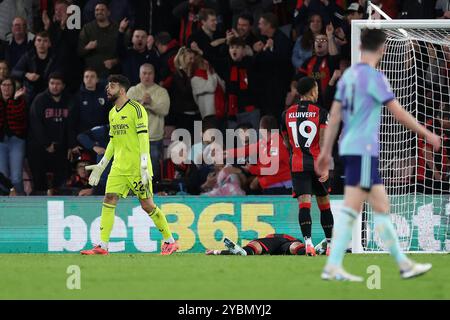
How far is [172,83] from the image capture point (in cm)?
1745

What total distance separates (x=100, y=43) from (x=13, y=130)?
1.99 meters

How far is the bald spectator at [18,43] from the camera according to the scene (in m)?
18.0

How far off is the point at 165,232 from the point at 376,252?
2.80 m

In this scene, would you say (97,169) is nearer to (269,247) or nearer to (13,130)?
(269,247)

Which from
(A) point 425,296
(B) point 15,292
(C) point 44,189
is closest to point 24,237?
(C) point 44,189

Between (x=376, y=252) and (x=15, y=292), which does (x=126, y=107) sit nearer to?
(x=376, y=252)

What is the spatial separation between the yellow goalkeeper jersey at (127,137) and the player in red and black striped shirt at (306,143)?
1851mm

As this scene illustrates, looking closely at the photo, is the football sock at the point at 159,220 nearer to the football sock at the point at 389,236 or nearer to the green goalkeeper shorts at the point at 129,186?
the green goalkeeper shorts at the point at 129,186

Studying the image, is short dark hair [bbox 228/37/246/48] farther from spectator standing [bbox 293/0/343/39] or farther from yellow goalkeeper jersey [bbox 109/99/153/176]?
→ yellow goalkeeper jersey [bbox 109/99/153/176]

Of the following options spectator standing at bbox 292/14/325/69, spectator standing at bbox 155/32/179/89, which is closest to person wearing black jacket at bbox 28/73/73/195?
spectator standing at bbox 155/32/179/89

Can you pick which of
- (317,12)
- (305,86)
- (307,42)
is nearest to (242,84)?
(307,42)

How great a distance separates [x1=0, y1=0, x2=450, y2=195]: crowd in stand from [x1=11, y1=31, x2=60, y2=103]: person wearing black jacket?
0.02 m

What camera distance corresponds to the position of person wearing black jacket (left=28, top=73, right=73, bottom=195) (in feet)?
56.7

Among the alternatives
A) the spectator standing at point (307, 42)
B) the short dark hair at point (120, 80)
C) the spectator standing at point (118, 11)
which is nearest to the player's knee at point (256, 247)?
the short dark hair at point (120, 80)
